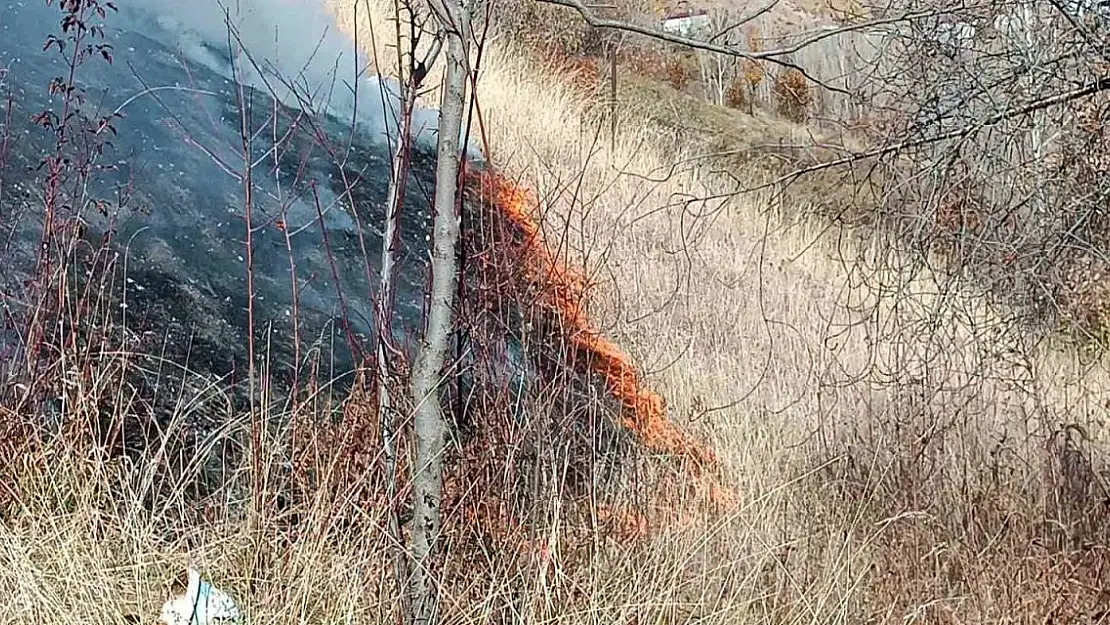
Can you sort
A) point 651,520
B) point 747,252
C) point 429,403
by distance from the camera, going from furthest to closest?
point 747,252
point 651,520
point 429,403

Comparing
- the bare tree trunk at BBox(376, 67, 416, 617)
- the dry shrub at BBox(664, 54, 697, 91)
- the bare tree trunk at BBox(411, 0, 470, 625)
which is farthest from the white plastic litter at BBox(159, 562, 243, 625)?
the dry shrub at BBox(664, 54, 697, 91)

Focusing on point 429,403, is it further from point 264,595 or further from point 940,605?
point 940,605

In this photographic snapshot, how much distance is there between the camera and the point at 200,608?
275 centimetres

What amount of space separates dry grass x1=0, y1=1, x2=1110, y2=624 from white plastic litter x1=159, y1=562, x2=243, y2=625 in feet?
0.26

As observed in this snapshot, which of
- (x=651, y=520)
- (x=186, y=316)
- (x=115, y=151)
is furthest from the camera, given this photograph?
(x=115, y=151)

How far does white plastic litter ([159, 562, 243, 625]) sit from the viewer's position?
8.94 feet

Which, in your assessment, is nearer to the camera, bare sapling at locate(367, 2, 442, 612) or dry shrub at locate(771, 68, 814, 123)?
bare sapling at locate(367, 2, 442, 612)

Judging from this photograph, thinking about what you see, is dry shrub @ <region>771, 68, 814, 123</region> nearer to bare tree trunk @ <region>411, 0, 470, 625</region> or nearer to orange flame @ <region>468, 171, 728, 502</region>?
orange flame @ <region>468, 171, 728, 502</region>

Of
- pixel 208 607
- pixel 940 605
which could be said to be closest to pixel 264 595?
pixel 208 607

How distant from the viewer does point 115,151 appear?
604cm

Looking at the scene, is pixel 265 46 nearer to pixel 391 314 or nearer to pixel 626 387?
pixel 626 387

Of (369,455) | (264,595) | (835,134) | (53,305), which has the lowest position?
(264,595)

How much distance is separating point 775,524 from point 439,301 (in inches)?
81.1

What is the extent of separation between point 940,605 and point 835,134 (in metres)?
1.90
